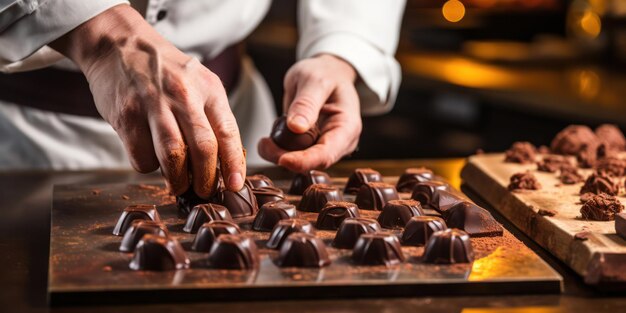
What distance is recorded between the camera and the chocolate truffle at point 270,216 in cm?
130

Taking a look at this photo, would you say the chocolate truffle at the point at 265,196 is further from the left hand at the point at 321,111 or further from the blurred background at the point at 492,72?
the blurred background at the point at 492,72

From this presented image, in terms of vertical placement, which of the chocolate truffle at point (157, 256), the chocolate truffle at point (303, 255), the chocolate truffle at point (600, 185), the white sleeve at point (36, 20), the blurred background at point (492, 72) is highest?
the white sleeve at point (36, 20)

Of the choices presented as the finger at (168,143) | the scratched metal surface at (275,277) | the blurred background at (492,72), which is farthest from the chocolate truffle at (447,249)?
the blurred background at (492,72)

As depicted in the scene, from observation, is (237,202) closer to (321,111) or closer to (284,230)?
(284,230)

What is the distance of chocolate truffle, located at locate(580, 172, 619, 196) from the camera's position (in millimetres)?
1527

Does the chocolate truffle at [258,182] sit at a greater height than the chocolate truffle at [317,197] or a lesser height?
lesser

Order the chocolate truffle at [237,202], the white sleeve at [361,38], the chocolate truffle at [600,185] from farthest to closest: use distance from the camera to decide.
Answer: the white sleeve at [361,38] < the chocolate truffle at [600,185] < the chocolate truffle at [237,202]

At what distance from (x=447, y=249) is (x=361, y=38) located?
1052 mm

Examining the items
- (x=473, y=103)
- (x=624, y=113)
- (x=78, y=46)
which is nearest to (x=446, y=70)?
(x=473, y=103)

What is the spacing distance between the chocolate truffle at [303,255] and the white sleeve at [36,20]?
1.75ft

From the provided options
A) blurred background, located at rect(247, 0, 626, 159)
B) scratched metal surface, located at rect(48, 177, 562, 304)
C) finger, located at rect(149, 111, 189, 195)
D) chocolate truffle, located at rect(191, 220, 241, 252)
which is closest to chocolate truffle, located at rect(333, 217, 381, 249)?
scratched metal surface, located at rect(48, 177, 562, 304)

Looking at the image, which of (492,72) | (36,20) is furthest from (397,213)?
(492,72)

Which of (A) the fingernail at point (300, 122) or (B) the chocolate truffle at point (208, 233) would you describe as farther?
(A) the fingernail at point (300, 122)

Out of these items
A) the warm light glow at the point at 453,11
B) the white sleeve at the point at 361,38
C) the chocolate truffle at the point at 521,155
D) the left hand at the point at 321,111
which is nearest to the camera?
the left hand at the point at 321,111
